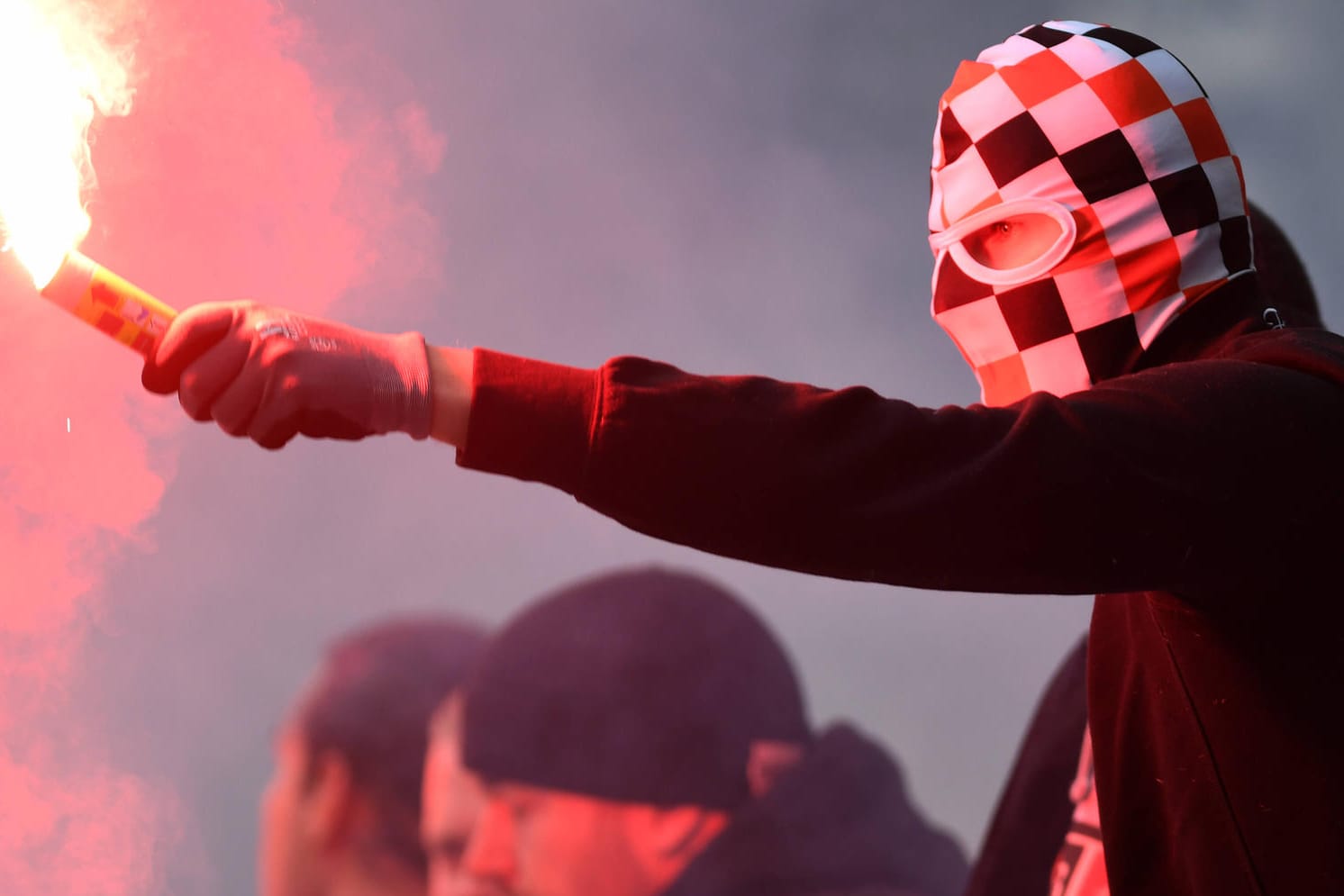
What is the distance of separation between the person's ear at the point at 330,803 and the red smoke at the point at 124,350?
0.53 ft

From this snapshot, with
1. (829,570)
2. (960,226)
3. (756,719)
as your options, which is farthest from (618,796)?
(829,570)

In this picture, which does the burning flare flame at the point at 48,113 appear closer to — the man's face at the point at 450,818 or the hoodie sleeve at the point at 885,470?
the hoodie sleeve at the point at 885,470

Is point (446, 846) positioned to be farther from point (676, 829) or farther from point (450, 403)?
point (450, 403)

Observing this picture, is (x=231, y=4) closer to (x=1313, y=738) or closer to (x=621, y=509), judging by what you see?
(x=621, y=509)

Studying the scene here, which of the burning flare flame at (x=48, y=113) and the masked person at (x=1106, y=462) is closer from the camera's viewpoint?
the masked person at (x=1106, y=462)

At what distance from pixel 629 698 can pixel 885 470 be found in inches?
39.9

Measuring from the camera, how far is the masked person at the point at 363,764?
135 cm

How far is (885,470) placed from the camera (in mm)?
544

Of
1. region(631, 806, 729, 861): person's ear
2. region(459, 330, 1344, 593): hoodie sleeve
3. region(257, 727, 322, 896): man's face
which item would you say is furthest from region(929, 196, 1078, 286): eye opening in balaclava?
region(257, 727, 322, 896): man's face

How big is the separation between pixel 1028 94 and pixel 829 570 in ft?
1.91

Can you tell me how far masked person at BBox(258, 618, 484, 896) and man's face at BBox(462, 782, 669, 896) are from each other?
100 millimetres

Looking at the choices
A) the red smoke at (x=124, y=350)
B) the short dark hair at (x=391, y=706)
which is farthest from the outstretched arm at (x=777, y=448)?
the short dark hair at (x=391, y=706)

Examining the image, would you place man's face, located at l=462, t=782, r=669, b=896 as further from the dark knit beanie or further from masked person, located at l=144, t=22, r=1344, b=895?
masked person, located at l=144, t=22, r=1344, b=895

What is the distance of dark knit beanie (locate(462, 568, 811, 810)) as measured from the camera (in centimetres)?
146
